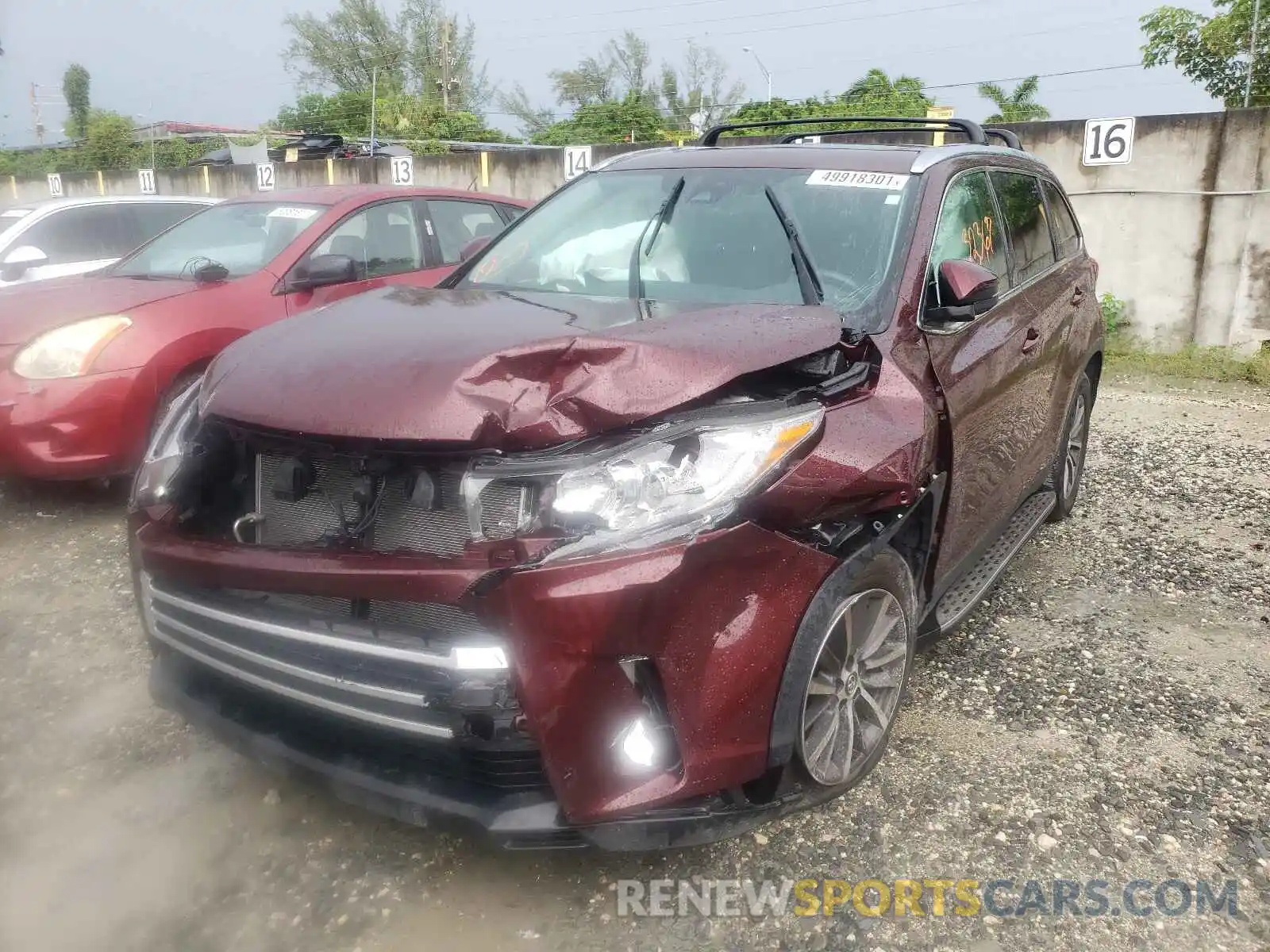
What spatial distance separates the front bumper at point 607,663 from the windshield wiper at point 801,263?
0.99 metres

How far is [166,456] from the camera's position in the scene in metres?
2.55

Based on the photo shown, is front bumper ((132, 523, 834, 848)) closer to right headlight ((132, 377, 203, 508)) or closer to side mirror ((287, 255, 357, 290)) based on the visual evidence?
right headlight ((132, 377, 203, 508))

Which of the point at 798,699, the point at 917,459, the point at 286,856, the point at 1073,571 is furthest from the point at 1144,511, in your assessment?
the point at 286,856

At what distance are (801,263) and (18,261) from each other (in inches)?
244

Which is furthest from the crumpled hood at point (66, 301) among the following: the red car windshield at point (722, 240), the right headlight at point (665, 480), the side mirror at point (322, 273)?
the right headlight at point (665, 480)

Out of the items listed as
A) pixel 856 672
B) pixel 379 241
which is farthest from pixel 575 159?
pixel 856 672

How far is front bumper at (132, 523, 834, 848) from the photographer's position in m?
1.88

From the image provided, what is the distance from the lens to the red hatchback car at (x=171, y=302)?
4.49 meters

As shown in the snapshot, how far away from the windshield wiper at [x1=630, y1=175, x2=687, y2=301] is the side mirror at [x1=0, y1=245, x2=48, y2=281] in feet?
18.0

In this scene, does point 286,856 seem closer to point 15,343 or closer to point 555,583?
point 555,583

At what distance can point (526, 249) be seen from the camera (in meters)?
3.59

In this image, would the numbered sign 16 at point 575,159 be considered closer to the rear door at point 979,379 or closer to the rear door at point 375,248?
the rear door at point 375,248

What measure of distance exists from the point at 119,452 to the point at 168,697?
256cm

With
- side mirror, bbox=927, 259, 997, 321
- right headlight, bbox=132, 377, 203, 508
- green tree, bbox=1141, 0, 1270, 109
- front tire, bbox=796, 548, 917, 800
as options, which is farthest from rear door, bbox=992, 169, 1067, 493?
green tree, bbox=1141, 0, 1270, 109
